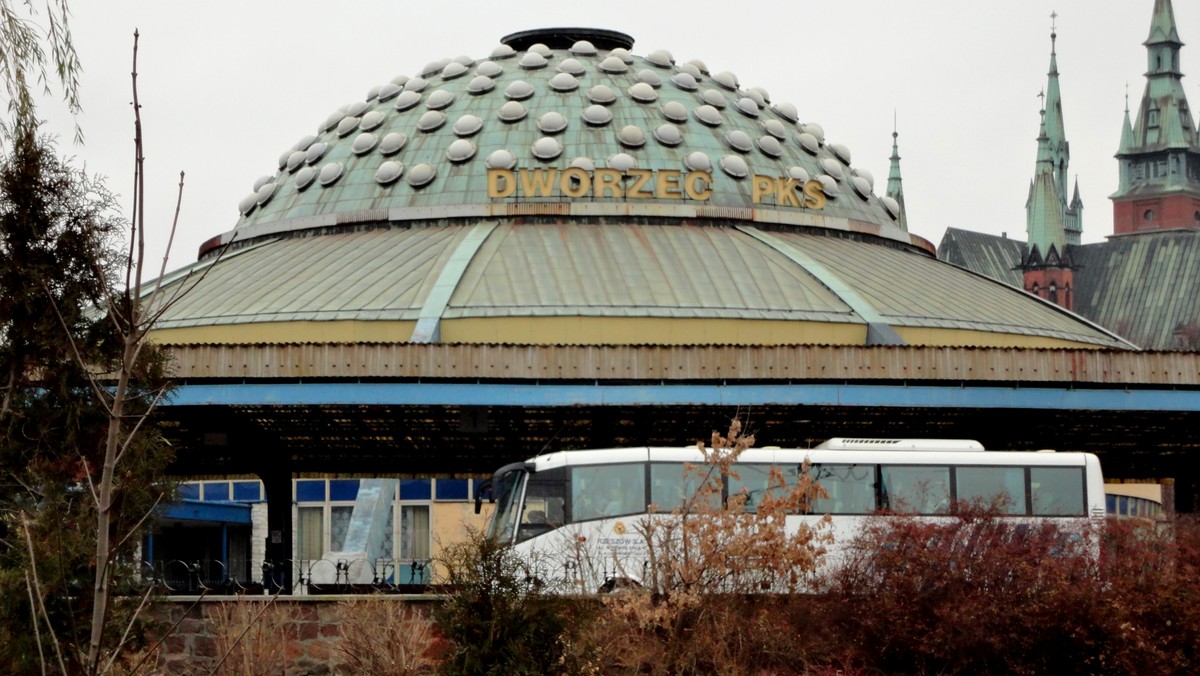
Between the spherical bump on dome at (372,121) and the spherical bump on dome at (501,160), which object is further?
the spherical bump on dome at (372,121)

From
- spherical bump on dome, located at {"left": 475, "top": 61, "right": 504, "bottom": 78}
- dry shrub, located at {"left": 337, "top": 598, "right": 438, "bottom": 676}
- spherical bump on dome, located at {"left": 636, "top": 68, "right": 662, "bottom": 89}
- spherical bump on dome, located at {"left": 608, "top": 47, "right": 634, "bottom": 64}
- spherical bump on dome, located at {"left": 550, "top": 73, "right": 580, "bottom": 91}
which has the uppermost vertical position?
spherical bump on dome, located at {"left": 608, "top": 47, "right": 634, "bottom": 64}

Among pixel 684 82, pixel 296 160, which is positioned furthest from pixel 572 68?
pixel 296 160

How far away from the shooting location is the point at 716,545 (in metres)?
31.5

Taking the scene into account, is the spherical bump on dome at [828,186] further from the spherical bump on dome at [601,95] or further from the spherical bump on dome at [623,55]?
A: the spherical bump on dome at [623,55]

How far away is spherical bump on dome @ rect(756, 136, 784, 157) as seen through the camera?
6869 cm

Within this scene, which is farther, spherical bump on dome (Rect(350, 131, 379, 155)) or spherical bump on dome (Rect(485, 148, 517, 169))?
spherical bump on dome (Rect(350, 131, 379, 155))

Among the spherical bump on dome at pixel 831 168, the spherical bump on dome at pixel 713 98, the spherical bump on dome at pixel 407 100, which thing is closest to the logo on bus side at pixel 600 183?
the spherical bump on dome at pixel 713 98

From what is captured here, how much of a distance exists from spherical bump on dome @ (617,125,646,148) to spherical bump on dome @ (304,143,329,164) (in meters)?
11.1

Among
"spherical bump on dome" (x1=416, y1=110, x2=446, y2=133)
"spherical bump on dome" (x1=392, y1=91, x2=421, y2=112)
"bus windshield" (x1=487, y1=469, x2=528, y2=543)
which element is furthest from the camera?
"spherical bump on dome" (x1=392, y1=91, x2=421, y2=112)

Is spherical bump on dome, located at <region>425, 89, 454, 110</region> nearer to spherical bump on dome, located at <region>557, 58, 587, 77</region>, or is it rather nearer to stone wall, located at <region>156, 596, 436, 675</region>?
spherical bump on dome, located at <region>557, 58, 587, 77</region>

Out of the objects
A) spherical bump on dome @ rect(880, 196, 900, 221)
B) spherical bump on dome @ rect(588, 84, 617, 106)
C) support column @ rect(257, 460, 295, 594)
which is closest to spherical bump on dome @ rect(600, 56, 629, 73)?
spherical bump on dome @ rect(588, 84, 617, 106)

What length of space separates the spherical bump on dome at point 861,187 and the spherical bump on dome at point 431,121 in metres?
15.0

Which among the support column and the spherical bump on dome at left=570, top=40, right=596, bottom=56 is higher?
the spherical bump on dome at left=570, top=40, right=596, bottom=56

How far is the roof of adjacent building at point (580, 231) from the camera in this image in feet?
181
